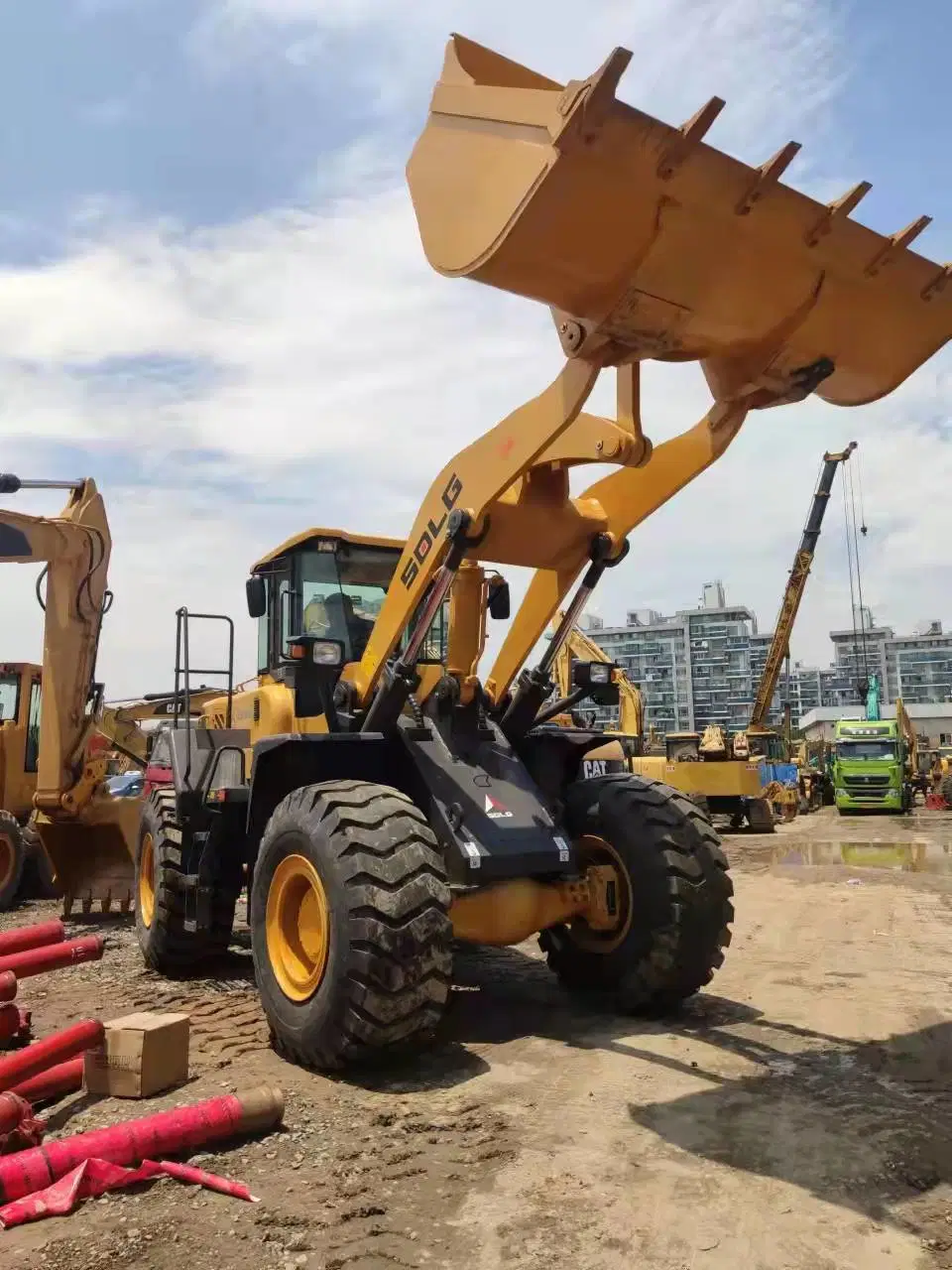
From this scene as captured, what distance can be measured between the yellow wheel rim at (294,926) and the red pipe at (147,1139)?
1.12m

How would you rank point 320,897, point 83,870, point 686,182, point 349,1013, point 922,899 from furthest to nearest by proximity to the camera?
point 922,899, point 83,870, point 320,897, point 349,1013, point 686,182

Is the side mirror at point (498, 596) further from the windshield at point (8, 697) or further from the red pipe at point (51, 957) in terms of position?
the windshield at point (8, 697)

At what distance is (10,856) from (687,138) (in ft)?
34.7

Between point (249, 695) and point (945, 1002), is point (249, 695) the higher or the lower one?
the higher one

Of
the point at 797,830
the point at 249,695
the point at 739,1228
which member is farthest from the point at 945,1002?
the point at 797,830

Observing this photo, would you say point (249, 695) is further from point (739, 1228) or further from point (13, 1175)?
point (739, 1228)

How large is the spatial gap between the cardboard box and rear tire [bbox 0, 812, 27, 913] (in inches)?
302

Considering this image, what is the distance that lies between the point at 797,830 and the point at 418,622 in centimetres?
2045

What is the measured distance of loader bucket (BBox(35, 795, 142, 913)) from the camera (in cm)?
942

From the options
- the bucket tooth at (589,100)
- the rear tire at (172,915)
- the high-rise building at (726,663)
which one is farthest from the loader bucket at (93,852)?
the high-rise building at (726,663)

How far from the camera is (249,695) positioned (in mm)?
7113

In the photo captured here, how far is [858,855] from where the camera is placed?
1706cm

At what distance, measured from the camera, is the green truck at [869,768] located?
96.2ft

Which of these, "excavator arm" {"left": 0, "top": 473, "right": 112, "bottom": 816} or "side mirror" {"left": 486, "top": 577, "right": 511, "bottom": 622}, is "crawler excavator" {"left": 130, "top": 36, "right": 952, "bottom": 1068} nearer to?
"side mirror" {"left": 486, "top": 577, "right": 511, "bottom": 622}
